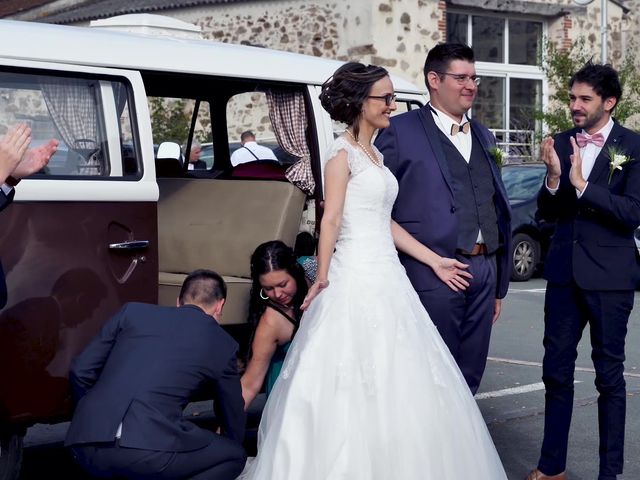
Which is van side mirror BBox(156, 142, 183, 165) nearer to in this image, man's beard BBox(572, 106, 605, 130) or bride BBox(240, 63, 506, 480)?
bride BBox(240, 63, 506, 480)

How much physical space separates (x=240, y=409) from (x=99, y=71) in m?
1.80

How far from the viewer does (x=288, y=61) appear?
Result: 7.30m

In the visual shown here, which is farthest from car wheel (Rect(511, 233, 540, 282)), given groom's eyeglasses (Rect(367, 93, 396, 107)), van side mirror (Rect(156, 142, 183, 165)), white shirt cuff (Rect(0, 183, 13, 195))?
white shirt cuff (Rect(0, 183, 13, 195))

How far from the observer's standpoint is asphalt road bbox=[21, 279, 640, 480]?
23.0ft

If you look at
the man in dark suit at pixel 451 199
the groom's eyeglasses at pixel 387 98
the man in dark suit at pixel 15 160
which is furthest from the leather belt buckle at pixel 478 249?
the man in dark suit at pixel 15 160

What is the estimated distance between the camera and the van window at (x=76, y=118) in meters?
5.79

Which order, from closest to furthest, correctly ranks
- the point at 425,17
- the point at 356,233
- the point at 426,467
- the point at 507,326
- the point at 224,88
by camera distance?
the point at 426,467, the point at 356,233, the point at 224,88, the point at 507,326, the point at 425,17

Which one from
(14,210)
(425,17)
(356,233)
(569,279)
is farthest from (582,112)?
(425,17)

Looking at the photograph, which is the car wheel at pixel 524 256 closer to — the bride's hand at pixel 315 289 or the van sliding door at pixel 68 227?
the van sliding door at pixel 68 227

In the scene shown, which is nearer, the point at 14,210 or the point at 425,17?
the point at 14,210

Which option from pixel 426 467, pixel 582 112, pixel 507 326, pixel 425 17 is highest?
pixel 425 17

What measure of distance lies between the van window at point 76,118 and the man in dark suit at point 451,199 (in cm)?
130

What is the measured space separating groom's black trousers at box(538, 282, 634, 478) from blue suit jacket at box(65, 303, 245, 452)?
1.82 metres

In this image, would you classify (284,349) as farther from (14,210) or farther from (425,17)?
(425,17)
